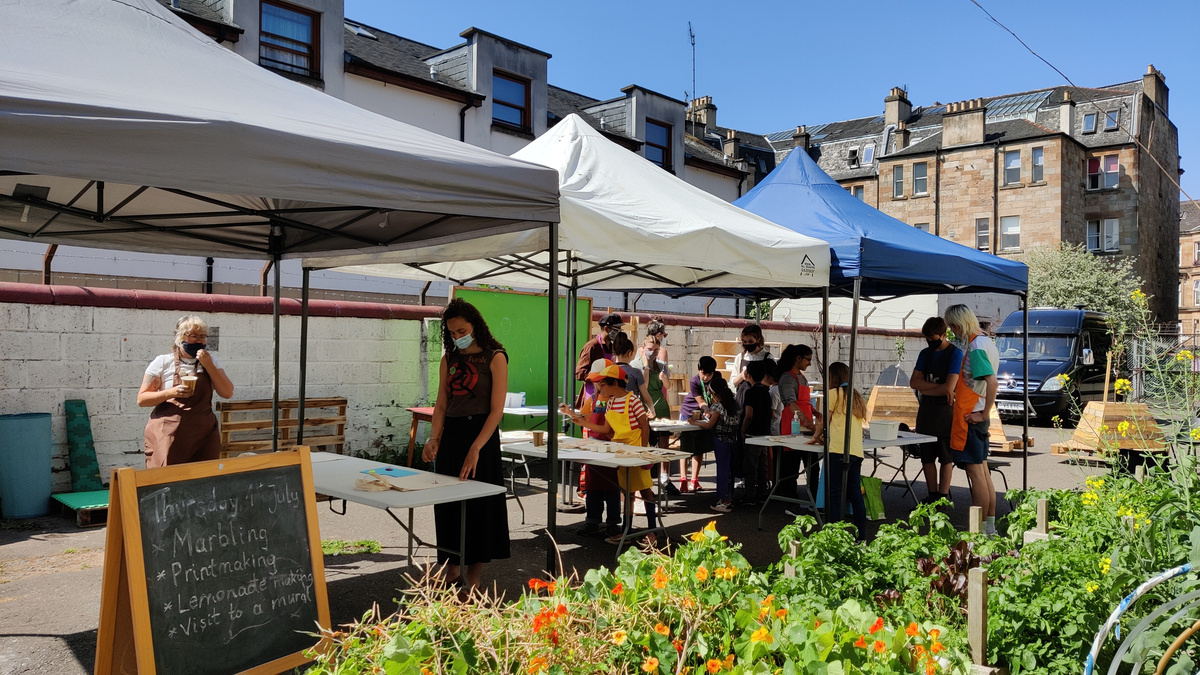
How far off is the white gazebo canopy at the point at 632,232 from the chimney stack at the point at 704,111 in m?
27.7

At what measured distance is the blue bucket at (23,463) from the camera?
6.46m

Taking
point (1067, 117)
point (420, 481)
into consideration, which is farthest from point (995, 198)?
point (420, 481)

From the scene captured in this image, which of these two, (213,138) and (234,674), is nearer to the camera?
(213,138)

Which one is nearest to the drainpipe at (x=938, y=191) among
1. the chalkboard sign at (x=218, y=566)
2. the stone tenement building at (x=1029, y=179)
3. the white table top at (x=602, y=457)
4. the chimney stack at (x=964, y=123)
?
the stone tenement building at (x=1029, y=179)

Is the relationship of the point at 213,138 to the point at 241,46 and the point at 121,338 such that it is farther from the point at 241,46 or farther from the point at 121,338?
the point at 241,46

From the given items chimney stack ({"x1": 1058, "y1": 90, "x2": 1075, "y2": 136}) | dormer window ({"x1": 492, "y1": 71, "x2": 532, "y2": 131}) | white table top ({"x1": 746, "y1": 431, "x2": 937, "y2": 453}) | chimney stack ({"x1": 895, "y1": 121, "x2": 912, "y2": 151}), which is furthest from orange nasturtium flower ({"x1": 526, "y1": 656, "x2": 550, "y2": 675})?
chimney stack ({"x1": 1058, "y1": 90, "x2": 1075, "y2": 136})

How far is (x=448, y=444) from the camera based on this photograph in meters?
4.58

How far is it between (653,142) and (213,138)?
20.9 meters

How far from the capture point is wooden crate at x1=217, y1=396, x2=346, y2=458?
25.6 feet

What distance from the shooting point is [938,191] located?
35.1m

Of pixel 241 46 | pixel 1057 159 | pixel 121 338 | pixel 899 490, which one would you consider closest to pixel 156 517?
pixel 121 338

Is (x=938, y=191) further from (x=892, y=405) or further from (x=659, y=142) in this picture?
(x=892, y=405)

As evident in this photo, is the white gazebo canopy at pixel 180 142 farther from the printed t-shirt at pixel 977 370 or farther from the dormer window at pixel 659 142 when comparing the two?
the dormer window at pixel 659 142

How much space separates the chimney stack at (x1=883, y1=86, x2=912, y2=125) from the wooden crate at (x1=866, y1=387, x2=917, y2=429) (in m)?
28.7
